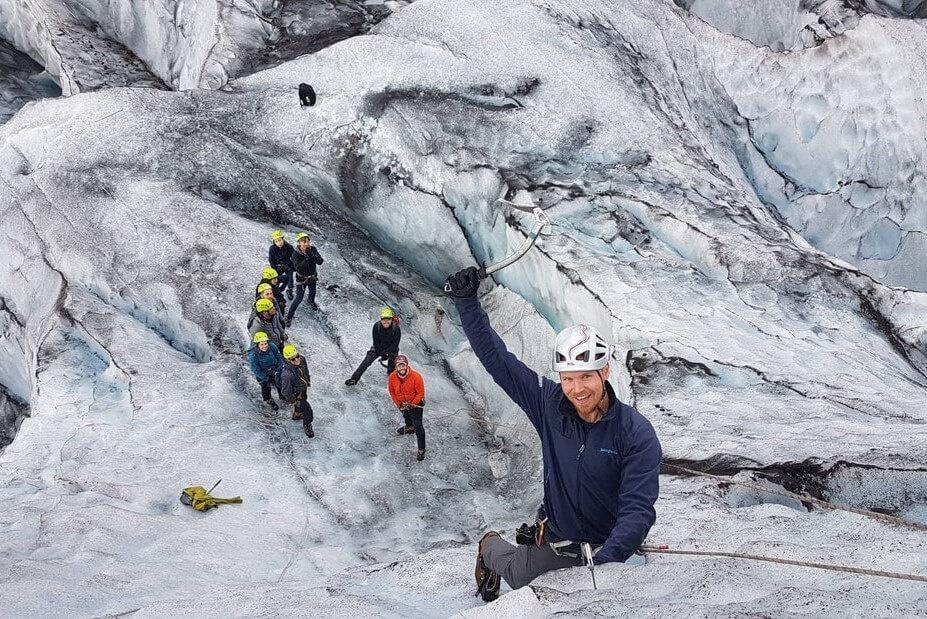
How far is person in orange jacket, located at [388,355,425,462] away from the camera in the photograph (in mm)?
7996

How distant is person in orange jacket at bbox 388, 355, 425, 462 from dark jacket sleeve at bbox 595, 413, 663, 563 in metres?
5.12

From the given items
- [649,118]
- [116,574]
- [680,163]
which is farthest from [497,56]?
[116,574]

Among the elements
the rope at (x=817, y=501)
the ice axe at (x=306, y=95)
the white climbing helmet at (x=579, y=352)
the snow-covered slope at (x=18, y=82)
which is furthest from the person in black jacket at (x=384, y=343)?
the snow-covered slope at (x=18, y=82)

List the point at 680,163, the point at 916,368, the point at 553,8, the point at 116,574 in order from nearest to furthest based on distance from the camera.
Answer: the point at 116,574 → the point at 916,368 → the point at 680,163 → the point at 553,8

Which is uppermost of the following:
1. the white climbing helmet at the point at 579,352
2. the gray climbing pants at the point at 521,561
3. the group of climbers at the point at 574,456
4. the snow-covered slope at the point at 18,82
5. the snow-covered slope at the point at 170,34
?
the white climbing helmet at the point at 579,352

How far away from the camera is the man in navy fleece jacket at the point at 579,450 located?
296cm

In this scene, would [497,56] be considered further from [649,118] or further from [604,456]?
[604,456]

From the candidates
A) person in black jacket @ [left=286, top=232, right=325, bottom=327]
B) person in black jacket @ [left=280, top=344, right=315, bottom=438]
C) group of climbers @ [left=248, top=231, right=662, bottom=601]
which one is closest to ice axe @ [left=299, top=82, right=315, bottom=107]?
person in black jacket @ [left=286, top=232, right=325, bottom=327]

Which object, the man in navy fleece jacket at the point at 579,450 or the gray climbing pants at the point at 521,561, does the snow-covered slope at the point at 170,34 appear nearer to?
the man in navy fleece jacket at the point at 579,450

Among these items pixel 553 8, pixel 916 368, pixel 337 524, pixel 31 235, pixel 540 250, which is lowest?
pixel 31 235

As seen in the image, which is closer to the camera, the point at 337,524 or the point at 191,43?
the point at 337,524

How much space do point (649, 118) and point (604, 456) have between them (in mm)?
8652

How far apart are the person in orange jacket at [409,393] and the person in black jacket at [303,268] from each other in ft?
7.20

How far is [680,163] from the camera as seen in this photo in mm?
10102
